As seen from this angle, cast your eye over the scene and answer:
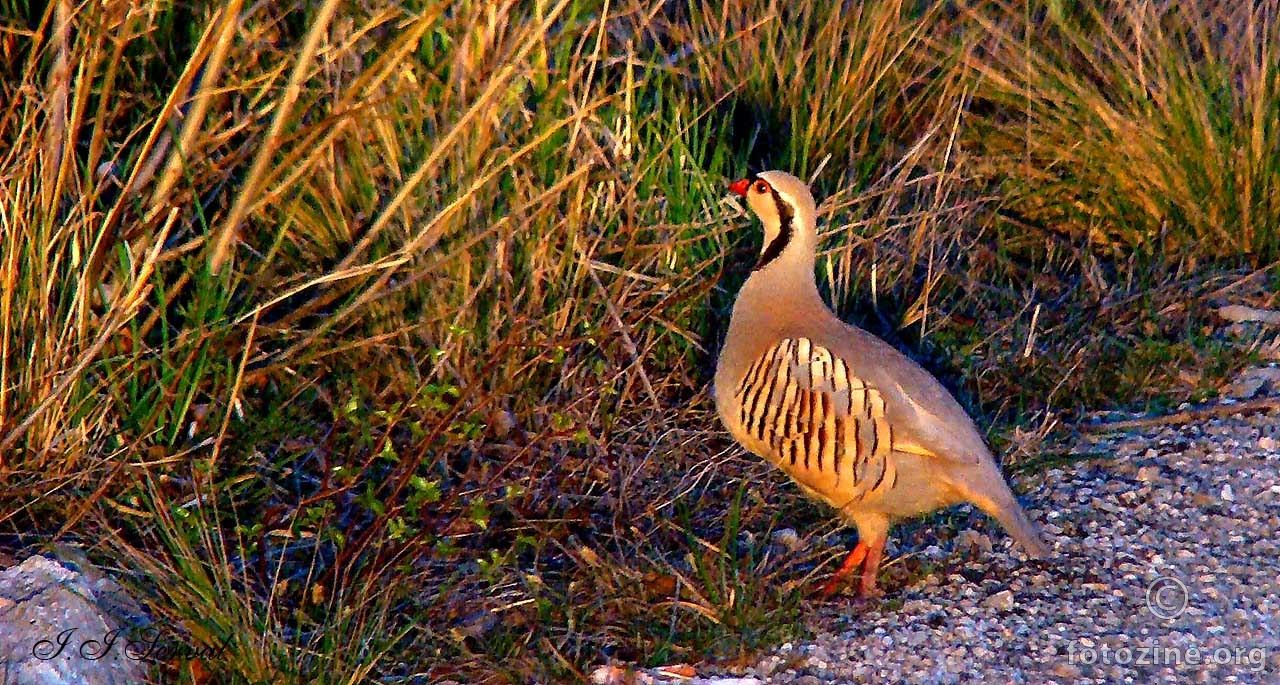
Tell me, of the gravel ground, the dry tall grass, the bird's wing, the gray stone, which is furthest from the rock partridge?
the gray stone

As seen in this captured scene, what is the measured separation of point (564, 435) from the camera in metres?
4.93

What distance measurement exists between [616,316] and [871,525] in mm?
1058

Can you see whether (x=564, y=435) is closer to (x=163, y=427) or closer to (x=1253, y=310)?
(x=163, y=427)

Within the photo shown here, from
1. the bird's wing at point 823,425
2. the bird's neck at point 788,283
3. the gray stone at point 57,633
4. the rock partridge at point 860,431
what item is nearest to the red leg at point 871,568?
the rock partridge at point 860,431

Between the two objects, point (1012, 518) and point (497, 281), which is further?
point (497, 281)

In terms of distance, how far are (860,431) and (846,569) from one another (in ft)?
1.26

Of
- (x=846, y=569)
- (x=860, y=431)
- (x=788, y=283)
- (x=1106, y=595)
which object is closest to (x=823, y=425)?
(x=860, y=431)

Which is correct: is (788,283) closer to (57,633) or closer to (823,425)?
(823,425)

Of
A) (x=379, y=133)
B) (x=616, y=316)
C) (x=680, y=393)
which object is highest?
(x=379, y=133)

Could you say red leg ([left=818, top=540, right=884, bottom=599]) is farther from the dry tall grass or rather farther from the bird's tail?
the bird's tail

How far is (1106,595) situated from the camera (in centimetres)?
439

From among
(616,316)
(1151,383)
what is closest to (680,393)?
(616,316)

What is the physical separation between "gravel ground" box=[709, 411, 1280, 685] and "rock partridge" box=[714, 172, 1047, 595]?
0.17 metres

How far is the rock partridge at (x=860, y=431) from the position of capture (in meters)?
4.53
